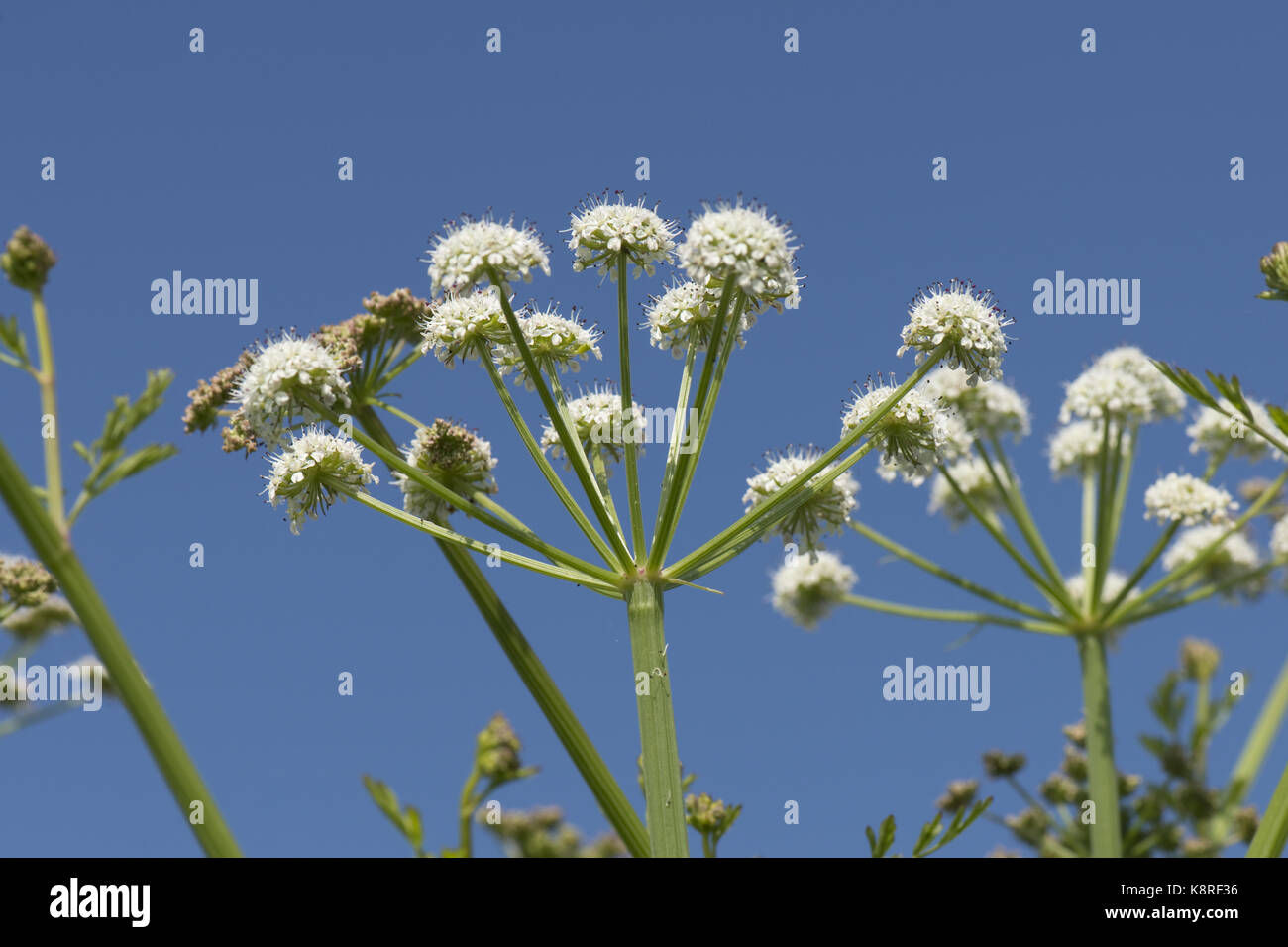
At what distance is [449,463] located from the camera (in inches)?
231

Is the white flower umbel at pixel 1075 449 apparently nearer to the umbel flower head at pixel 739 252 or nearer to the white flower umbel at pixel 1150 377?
the white flower umbel at pixel 1150 377

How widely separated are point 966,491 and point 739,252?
8.66m

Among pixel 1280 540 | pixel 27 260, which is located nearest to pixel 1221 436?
pixel 1280 540

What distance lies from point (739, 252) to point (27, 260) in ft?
9.16

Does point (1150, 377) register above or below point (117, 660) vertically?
above

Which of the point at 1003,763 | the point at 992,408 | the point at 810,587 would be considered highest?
the point at 992,408

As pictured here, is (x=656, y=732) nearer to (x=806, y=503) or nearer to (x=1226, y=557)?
(x=806, y=503)

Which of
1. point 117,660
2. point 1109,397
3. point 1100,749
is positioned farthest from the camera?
point 1109,397

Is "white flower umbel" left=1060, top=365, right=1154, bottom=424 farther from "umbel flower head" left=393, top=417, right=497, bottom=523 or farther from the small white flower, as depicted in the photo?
"umbel flower head" left=393, top=417, right=497, bottom=523

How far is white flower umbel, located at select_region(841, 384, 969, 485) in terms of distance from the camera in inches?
239

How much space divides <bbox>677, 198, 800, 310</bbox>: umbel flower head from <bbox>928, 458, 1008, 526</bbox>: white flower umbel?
7.97m

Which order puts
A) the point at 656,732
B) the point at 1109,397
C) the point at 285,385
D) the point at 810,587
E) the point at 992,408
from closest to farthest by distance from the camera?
1. the point at 656,732
2. the point at 285,385
3. the point at 1109,397
4. the point at 992,408
5. the point at 810,587

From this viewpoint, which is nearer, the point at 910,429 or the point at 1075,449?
the point at 910,429
